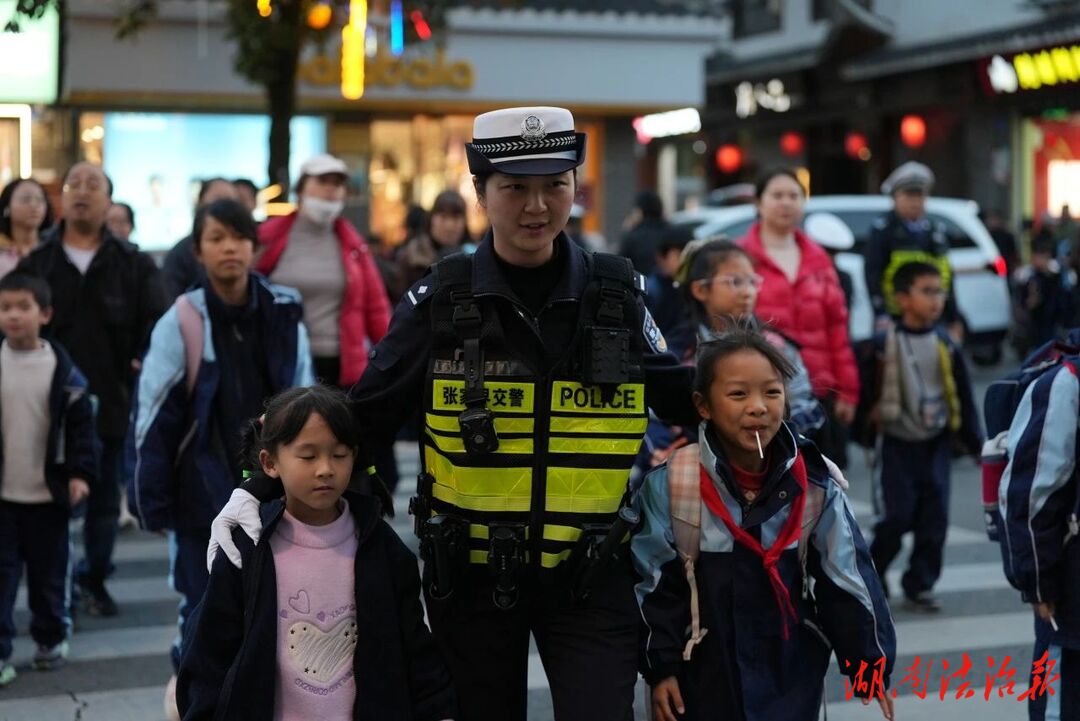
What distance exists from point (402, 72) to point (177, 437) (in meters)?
16.0

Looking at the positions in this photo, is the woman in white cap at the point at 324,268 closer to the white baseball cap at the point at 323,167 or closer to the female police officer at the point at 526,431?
the white baseball cap at the point at 323,167

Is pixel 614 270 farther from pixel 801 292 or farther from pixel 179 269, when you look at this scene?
pixel 179 269

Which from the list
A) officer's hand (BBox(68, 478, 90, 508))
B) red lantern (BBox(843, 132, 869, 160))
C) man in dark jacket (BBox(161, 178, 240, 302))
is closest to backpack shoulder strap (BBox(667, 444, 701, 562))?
officer's hand (BBox(68, 478, 90, 508))

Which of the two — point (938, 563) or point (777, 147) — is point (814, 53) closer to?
point (777, 147)

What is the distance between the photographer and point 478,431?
3.49 m

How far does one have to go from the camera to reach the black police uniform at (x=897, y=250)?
9992 millimetres

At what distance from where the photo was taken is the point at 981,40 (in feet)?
85.7

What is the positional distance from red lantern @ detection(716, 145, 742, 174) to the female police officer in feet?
107

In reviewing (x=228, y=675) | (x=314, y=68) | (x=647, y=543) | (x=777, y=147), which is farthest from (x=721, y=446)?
(x=777, y=147)

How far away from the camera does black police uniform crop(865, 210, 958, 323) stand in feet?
32.8

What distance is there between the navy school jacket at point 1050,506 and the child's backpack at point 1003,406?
6.0 inches

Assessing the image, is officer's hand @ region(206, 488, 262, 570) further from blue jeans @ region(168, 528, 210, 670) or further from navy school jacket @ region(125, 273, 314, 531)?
blue jeans @ region(168, 528, 210, 670)

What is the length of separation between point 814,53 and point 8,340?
1058 inches

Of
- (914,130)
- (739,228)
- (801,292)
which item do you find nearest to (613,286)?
(801,292)
